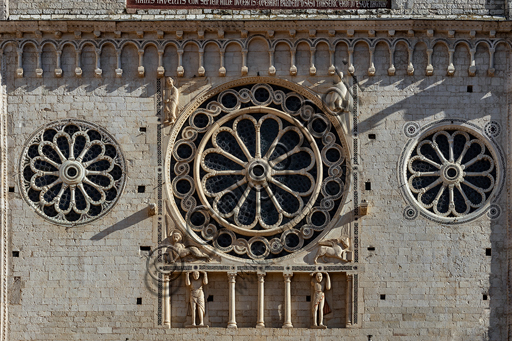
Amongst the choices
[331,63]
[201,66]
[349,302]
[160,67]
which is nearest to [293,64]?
[331,63]

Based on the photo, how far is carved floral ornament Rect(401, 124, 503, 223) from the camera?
22.0 m

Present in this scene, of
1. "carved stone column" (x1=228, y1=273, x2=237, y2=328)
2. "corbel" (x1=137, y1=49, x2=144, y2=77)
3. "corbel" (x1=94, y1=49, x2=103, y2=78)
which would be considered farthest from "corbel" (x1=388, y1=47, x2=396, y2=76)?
"corbel" (x1=94, y1=49, x2=103, y2=78)

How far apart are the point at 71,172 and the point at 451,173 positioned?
279 inches

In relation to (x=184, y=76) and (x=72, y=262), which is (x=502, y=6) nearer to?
(x=184, y=76)

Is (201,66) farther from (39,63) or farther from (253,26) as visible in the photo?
(39,63)

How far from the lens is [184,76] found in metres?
22.4

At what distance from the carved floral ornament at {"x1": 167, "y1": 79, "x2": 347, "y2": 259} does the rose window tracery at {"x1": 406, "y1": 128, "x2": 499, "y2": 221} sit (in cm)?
143

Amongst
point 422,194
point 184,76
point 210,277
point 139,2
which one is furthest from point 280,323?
point 139,2

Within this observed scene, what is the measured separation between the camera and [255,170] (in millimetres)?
22125

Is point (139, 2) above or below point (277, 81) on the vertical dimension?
above

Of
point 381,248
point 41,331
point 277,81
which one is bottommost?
point 41,331

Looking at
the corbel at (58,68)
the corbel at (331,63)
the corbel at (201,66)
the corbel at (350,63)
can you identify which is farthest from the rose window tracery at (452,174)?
the corbel at (58,68)

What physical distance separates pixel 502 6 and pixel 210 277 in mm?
7540

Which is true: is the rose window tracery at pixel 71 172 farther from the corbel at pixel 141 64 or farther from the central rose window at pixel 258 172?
the central rose window at pixel 258 172
